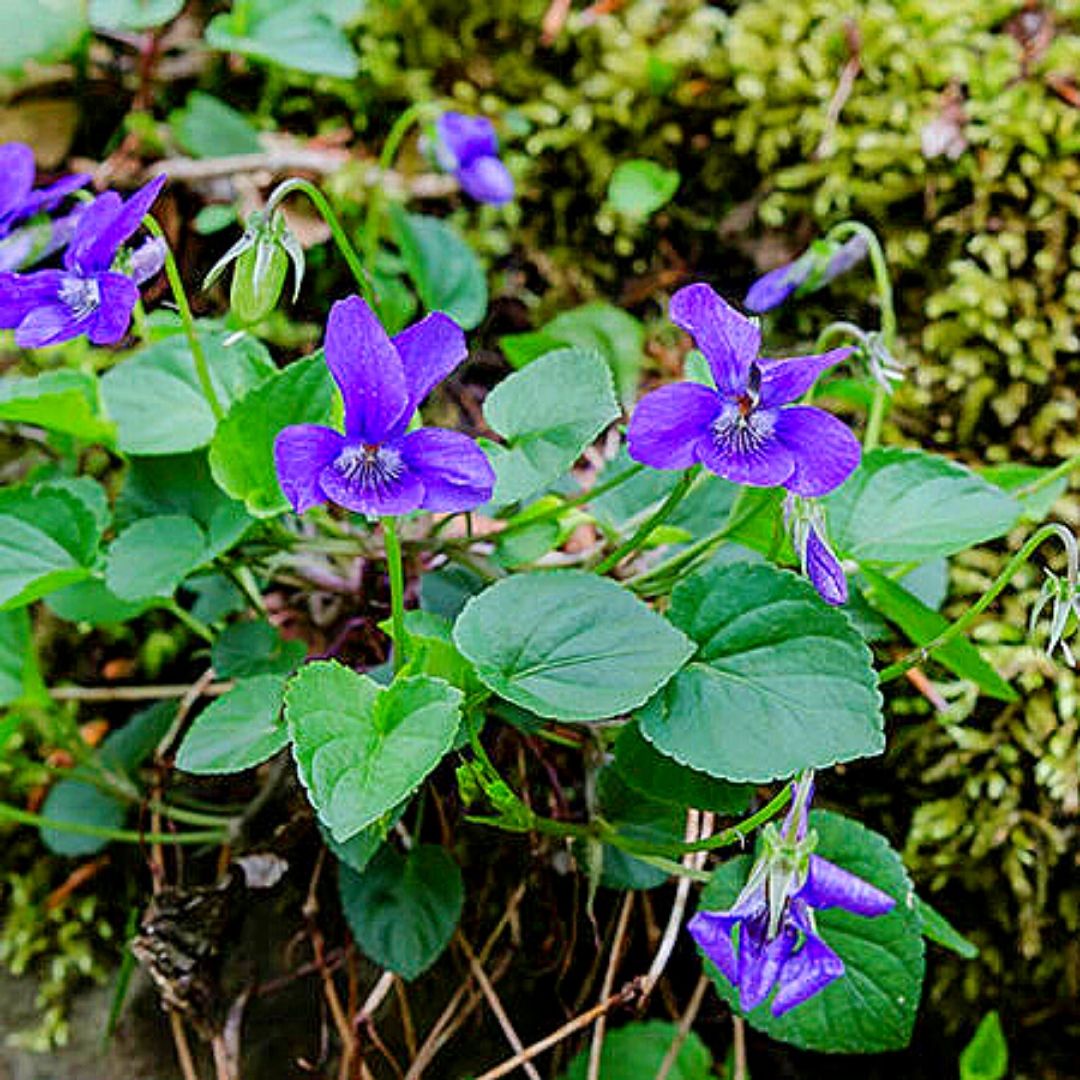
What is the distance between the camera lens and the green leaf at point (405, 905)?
124 cm

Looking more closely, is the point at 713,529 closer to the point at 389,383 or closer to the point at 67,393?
the point at 389,383

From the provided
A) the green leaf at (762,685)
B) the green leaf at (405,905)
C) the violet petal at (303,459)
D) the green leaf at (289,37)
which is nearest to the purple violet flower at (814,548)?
the green leaf at (762,685)

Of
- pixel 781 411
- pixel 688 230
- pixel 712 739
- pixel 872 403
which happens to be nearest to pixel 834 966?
pixel 712 739

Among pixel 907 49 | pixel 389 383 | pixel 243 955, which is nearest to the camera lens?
pixel 389 383

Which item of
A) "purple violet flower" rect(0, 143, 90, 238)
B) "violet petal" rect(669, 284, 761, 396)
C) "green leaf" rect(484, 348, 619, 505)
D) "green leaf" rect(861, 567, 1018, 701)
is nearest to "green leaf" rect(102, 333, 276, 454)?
"purple violet flower" rect(0, 143, 90, 238)

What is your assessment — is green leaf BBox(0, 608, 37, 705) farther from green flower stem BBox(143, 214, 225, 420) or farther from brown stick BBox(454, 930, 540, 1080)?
brown stick BBox(454, 930, 540, 1080)

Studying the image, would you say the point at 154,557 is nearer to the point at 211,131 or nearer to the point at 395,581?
the point at 395,581

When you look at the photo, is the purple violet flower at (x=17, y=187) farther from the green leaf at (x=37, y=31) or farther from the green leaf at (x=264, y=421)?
the green leaf at (x=37, y=31)

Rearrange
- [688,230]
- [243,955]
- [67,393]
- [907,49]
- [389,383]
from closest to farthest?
[389,383] < [67,393] < [243,955] < [907,49] < [688,230]

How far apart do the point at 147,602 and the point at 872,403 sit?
0.79m

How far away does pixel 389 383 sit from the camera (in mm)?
970

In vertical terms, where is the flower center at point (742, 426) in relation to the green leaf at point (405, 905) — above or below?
above

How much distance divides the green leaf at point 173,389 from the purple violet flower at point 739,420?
1.55ft

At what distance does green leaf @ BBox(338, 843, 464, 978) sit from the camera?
1.24 m
